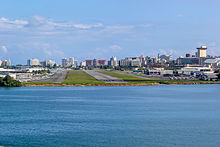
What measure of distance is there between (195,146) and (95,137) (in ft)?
20.0

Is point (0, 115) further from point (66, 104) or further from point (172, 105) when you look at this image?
point (172, 105)

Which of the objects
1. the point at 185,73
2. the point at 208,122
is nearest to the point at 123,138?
the point at 208,122

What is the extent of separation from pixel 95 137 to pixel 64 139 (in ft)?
6.34

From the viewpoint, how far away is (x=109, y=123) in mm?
28125

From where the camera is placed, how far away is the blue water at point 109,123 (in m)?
22.8

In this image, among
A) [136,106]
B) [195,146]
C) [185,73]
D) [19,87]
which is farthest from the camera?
[185,73]

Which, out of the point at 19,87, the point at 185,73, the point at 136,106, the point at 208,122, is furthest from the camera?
the point at 185,73

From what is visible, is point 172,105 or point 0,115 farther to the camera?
point 172,105

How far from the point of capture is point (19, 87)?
62531 mm

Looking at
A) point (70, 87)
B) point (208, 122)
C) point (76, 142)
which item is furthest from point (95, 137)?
point (70, 87)

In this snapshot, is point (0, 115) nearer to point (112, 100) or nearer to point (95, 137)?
point (95, 137)

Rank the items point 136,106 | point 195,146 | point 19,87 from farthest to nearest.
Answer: point 19,87, point 136,106, point 195,146

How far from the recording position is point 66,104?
4022 cm

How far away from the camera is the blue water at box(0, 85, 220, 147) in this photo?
22.8 meters
